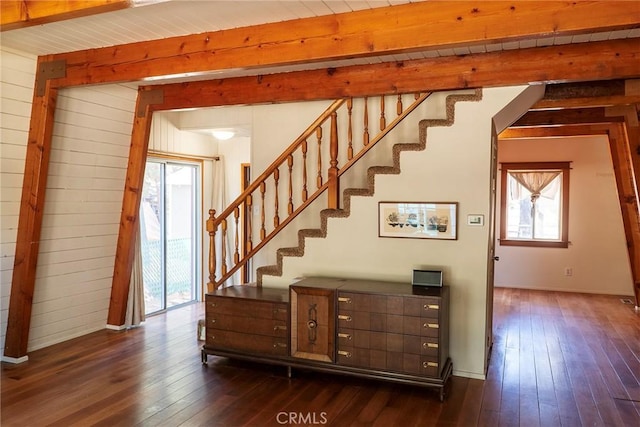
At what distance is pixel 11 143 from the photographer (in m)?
4.03

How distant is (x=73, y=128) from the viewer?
4.52m

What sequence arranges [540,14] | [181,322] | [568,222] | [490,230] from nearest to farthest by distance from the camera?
[540,14] < [490,230] < [181,322] < [568,222]

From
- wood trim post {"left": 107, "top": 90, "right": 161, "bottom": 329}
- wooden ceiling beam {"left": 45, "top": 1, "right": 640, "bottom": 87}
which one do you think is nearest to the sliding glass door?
wood trim post {"left": 107, "top": 90, "right": 161, "bottom": 329}

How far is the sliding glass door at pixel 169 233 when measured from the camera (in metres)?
6.05

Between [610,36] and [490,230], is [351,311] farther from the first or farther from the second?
[610,36]

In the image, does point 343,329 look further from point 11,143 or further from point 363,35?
point 11,143

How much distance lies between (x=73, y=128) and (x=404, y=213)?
3.23m

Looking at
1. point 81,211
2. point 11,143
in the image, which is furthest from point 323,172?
point 11,143

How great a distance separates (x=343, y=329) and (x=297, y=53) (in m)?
2.14

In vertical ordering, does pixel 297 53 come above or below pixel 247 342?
above

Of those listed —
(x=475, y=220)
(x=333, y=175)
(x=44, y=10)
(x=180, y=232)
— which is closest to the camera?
(x=44, y=10)

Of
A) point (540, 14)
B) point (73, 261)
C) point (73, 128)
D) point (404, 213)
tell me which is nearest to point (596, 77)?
point (540, 14)

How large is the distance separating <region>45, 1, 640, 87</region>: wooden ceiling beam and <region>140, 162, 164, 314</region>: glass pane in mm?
2252

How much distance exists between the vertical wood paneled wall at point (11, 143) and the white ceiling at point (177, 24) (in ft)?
0.53
